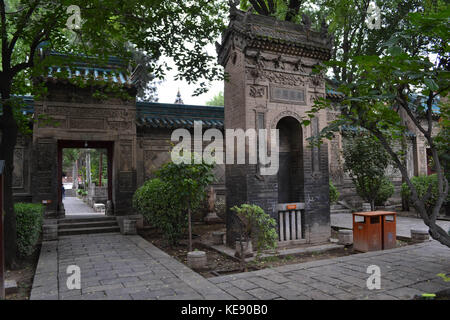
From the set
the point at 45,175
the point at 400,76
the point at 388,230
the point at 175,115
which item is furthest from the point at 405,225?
the point at 45,175

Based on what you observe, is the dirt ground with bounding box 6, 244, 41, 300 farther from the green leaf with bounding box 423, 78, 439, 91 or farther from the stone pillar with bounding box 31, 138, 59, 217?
the green leaf with bounding box 423, 78, 439, 91

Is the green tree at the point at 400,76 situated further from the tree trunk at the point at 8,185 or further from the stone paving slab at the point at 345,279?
the tree trunk at the point at 8,185

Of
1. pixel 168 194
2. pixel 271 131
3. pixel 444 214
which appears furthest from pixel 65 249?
pixel 444 214

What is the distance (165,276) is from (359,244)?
478cm

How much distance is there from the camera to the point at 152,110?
45.6 ft

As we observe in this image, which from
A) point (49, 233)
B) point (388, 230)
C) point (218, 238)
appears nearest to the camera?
point (388, 230)

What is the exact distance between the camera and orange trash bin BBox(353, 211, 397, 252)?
25.3ft

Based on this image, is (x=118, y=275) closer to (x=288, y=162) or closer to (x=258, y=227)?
(x=258, y=227)

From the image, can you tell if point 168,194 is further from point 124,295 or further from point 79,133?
point 79,133

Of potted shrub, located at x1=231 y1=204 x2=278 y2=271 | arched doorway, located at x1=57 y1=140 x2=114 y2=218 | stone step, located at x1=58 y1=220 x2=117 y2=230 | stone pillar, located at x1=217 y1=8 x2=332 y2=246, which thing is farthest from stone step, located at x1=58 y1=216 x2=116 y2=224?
potted shrub, located at x1=231 y1=204 x2=278 y2=271

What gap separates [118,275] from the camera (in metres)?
5.89

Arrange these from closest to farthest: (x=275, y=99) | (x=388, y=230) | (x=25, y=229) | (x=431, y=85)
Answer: (x=431, y=85)
(x=25, y=229)
(x=388, y=230)
(x=275, y=99)

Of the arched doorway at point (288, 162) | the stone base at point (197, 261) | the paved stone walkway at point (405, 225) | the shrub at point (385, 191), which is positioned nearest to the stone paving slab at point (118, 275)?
the stone base at point (197, 261)

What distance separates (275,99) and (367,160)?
15.4 feet
